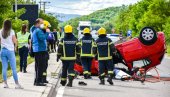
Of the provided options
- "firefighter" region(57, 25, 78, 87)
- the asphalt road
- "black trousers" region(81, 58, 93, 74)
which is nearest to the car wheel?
the asphalt road

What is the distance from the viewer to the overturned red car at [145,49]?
18.1 m

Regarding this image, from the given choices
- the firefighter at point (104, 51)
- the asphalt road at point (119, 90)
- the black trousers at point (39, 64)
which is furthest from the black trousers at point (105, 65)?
the black trousers at point (39, 64)

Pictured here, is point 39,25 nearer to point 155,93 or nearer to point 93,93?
point 93,93

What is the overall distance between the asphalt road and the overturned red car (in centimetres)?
109

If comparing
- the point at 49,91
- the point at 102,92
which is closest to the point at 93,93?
the point at 102,92

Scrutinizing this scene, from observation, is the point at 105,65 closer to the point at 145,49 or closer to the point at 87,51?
the point at 87,51

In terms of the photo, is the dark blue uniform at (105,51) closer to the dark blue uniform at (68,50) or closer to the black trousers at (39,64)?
the dark blue uniform at (68,50)

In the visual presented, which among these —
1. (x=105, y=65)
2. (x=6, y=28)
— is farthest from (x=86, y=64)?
(x=6, y=28)

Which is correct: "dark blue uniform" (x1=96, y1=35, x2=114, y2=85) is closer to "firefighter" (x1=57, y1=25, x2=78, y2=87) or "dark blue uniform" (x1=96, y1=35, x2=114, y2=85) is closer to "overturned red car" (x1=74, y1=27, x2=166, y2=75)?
"firefighter" (x1=57, y1=25, x2=78, y2=87)

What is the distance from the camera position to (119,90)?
48.6 ft

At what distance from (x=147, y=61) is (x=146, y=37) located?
976mm

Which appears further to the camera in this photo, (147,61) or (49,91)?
(147,61)

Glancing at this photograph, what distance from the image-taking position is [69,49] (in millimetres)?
16047

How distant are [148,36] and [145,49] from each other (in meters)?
0.52
